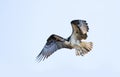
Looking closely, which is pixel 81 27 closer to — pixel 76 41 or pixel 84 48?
pixel 76 41

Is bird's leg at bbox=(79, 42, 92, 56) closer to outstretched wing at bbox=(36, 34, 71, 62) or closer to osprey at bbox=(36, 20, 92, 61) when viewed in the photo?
osprey at bbox=(36, 20, 92, 61)

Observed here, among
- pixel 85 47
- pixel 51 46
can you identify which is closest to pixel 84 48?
pixel 85 47

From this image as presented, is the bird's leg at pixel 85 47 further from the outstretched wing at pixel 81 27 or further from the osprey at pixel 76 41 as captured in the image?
the outstretched wing at pixel 81 27

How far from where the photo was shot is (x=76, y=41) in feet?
65.4

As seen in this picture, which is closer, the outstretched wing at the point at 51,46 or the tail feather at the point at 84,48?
the tail feather at the point at 84,48

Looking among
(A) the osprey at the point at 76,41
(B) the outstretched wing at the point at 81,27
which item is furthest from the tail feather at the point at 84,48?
(B) the outstretched wing at the point at 81,27

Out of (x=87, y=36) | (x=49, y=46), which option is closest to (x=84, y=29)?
(x=87, y=36)

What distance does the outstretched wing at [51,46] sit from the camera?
67.2ft

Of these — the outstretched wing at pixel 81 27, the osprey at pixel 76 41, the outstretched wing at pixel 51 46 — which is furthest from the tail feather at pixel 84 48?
the outstretched wing at pixel 51 46

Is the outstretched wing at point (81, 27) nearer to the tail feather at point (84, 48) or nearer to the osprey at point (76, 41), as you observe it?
the osprey at point (76, 41)

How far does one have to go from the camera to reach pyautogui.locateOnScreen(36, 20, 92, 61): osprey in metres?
19.8

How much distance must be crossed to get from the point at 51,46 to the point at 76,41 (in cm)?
137

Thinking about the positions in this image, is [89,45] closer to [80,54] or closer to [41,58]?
[80,54]

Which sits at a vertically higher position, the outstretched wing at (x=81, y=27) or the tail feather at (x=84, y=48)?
the outstretched wing at (x=81, y=27)
